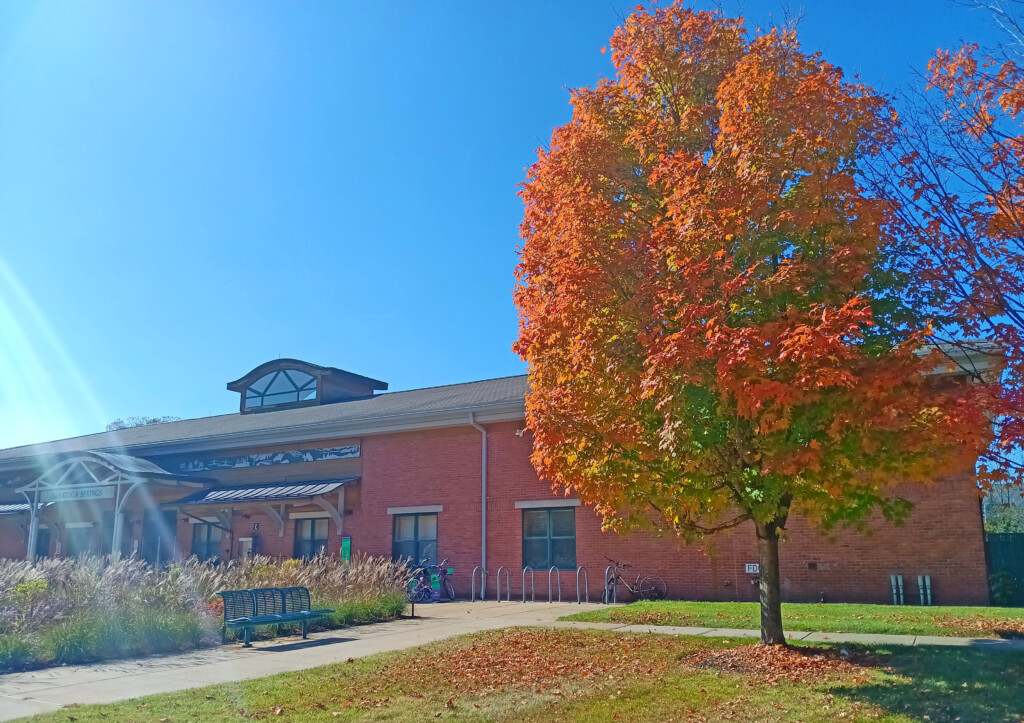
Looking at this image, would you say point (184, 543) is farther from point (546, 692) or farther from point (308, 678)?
point (546, 692)

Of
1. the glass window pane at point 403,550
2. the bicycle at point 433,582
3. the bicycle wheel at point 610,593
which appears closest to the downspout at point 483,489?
the bicycle at point 433,582

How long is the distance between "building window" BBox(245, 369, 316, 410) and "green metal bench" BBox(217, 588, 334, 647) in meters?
19.9

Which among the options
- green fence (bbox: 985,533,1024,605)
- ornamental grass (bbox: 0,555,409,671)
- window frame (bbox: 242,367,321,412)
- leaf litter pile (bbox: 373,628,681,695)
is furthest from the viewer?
window frame (bbox: 242,367,321,412)

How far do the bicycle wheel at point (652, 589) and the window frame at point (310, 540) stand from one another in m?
11.1

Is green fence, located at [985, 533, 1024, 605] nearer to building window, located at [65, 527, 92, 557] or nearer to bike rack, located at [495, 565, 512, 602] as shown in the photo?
bike rack, located at [495, 565, 512, 602]

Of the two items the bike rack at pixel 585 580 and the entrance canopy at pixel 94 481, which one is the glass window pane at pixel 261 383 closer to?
the entrance canopy at pixel 94 481

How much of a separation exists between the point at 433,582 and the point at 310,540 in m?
6.08

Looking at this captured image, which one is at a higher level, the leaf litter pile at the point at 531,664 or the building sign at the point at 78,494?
the building sign at the point at 78,494

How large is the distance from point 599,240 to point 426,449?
16073 millimetres

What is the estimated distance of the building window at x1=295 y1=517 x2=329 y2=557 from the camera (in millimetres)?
26547

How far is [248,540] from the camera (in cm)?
2780

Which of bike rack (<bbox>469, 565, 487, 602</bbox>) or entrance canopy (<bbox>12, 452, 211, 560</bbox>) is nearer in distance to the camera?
bike rack (<bbox>469, 565, 487, 602</bbox>)

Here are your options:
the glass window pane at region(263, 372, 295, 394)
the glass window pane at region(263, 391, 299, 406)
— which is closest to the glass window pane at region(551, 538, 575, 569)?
the glass window pane at region(263, 391, 299, 406)

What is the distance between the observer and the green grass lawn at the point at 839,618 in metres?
11.8
